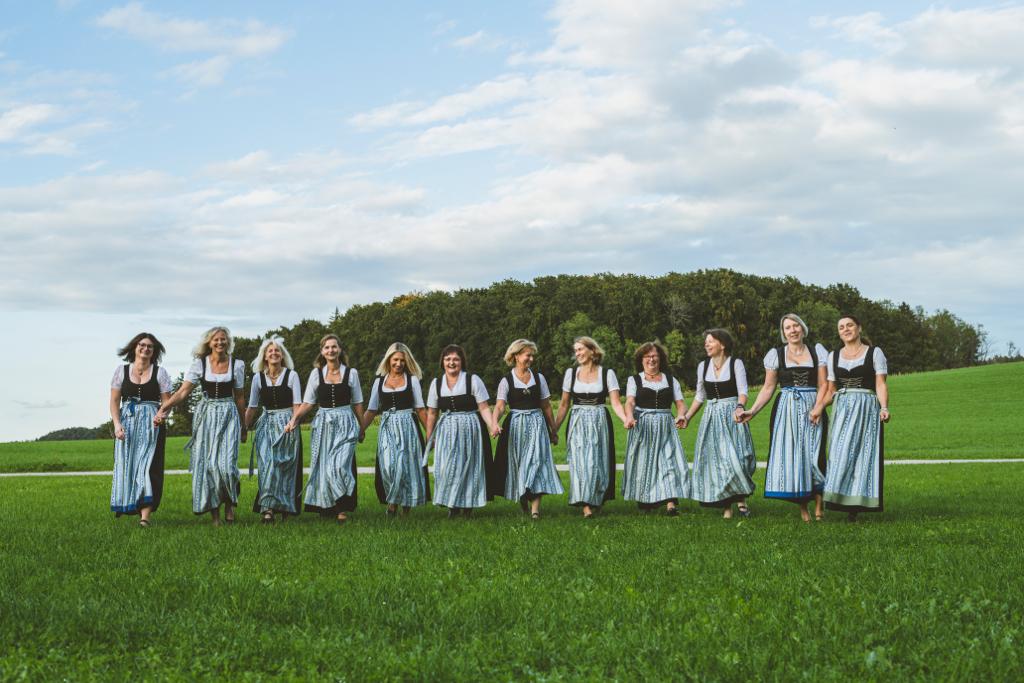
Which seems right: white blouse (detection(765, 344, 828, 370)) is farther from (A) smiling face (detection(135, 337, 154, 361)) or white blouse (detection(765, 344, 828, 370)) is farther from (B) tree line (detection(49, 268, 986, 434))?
(B) tree line (detection(49, 268, 986, 434))

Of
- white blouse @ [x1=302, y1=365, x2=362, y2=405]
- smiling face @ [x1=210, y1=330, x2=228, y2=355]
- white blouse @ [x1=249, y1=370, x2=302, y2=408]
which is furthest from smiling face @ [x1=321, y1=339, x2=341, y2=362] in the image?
smiling face @ [x1=210, y1=330, x2=228, y2=355]

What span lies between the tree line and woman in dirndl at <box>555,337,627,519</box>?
5756 cm

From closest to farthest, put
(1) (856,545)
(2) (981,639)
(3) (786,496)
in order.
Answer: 1. (2) (981,639)
2. (1) (856,545)
3. (3) (786,496)

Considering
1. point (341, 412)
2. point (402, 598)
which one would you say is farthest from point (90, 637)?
point (341, 412)

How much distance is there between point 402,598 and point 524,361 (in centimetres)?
598

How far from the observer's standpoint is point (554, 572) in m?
8.45

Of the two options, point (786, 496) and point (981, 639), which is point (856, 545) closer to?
point (786, 496)

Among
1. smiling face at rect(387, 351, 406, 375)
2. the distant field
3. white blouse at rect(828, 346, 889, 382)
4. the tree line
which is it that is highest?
the tree line

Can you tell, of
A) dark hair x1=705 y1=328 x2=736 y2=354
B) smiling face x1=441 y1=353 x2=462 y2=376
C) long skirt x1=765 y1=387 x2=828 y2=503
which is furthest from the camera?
smiling face x1=441 y1=353 x2=462 y2=376

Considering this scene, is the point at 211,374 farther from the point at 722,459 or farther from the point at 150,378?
the point at 722,459

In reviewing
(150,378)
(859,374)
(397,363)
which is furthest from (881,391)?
(150,378)

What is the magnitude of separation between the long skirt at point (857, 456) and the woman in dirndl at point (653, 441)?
1946 mm

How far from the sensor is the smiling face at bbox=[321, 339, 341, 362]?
13016mm

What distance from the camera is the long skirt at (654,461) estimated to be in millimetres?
13203
